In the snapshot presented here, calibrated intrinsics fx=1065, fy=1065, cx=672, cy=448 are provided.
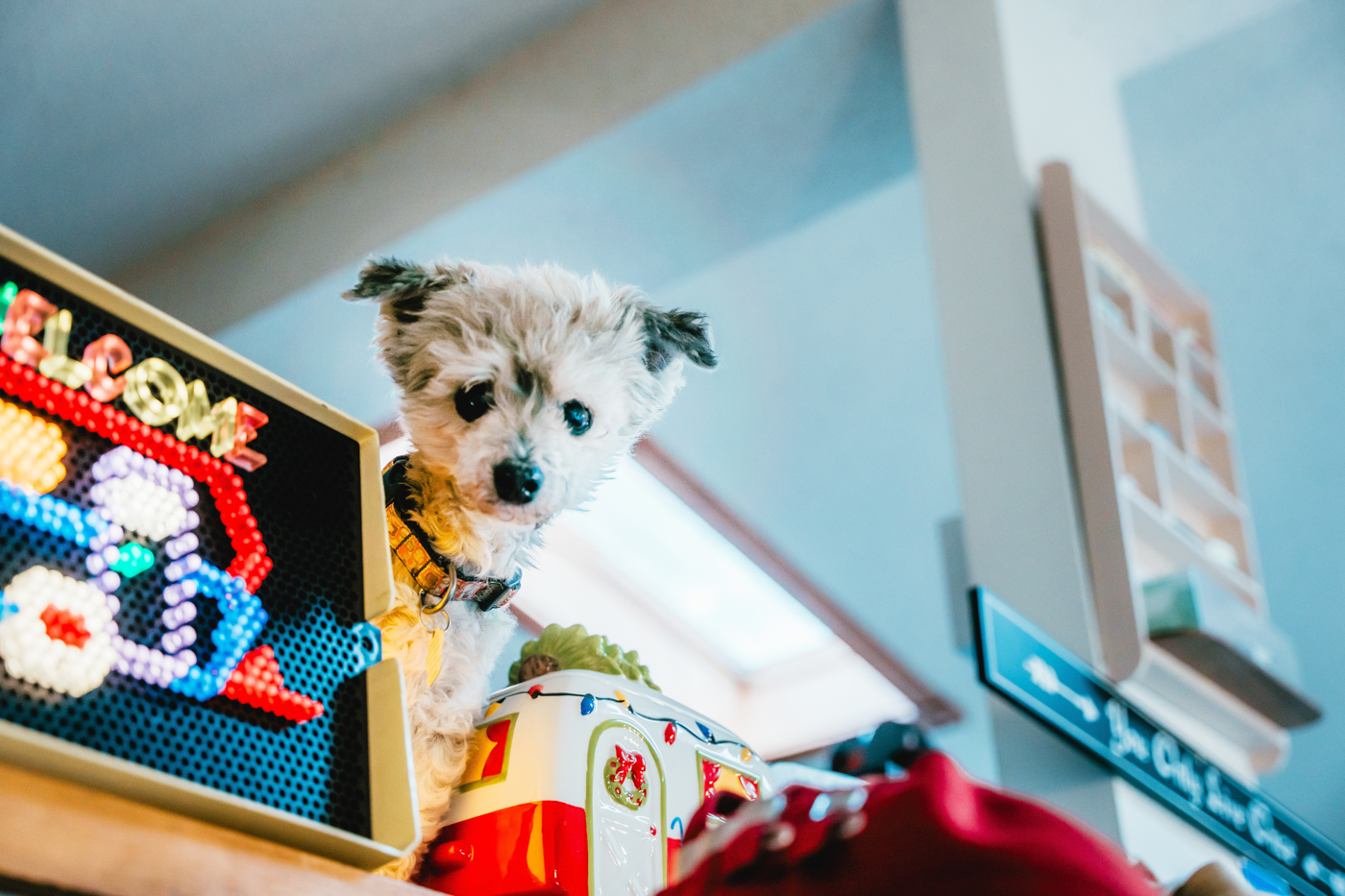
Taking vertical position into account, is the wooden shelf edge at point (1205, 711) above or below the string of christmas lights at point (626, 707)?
above

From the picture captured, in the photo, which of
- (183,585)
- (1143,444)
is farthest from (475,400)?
(1143,444)

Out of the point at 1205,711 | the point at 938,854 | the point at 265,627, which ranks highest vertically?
the point at 1205,711

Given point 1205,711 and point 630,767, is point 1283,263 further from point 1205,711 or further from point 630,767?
point 630,767

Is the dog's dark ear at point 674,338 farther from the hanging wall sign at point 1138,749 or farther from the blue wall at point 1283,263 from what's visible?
the blue wall at point 1283,263

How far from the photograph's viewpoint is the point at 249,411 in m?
0.47

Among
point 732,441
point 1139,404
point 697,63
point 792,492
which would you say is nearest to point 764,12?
point 697,63

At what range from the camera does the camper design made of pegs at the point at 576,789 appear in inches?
22.8

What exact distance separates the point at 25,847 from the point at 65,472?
0.14m

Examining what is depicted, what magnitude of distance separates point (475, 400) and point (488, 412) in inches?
0.5


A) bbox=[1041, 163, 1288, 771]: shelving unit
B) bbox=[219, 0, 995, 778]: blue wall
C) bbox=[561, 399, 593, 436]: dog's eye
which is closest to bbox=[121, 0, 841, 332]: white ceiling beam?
bbox=[219, 0, 995, 778]: blue wall

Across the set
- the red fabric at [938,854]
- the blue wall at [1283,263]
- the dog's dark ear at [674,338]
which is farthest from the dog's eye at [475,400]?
the blue wall at [1283,263]

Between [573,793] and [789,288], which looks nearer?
[573,793]

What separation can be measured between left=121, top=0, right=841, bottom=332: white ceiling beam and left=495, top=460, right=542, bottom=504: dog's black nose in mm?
1628

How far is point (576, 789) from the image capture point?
0.60 meters
